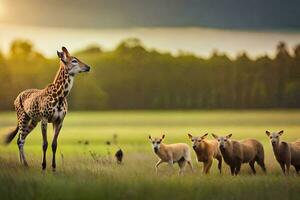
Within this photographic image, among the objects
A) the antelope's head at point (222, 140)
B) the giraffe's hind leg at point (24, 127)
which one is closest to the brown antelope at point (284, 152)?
the antelope's head at point (222, 140)

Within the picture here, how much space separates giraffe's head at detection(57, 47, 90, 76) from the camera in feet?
A: 47.9

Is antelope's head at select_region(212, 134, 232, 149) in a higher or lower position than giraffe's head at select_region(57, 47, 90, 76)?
lower

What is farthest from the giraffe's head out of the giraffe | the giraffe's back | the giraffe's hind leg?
the giraffe's hind leg

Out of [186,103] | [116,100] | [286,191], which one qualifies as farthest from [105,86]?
[286,191]

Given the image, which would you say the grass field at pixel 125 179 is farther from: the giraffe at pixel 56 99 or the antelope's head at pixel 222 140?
the giraffe at pixel 56 99

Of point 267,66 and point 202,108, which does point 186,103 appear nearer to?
point 202,108

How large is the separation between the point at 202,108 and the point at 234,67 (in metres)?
1.85

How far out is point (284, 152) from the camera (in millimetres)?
15930

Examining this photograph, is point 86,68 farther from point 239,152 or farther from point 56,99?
point 239,152

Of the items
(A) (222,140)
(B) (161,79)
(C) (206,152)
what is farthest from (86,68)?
(B) (161,79)

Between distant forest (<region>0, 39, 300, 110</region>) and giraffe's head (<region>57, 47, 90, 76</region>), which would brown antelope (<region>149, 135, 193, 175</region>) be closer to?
giraffe's head (<region>57, 47, 90, 76</region>)

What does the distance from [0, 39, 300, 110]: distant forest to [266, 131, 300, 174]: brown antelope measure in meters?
6.15

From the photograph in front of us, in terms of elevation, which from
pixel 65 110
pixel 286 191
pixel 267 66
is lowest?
pixel 286 191

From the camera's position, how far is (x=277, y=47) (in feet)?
70.1
